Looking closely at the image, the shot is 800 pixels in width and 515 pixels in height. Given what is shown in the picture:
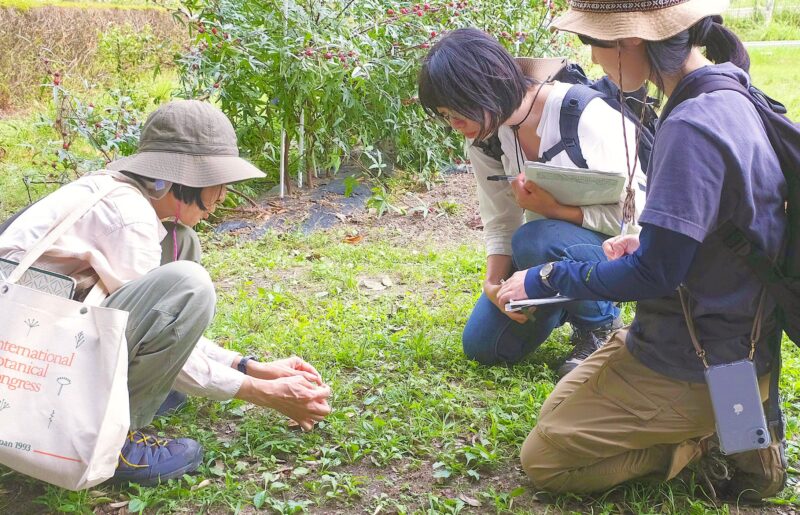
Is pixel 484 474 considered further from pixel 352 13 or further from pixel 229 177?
pixel 352 13

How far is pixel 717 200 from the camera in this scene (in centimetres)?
180

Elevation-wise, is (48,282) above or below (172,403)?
above

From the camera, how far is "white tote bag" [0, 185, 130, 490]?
190cm

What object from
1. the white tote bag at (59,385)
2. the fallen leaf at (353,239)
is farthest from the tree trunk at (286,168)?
the white tote bag at (59,385)

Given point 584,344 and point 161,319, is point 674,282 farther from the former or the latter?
point 161,319

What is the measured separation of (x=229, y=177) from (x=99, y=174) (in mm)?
354

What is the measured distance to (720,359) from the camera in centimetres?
207

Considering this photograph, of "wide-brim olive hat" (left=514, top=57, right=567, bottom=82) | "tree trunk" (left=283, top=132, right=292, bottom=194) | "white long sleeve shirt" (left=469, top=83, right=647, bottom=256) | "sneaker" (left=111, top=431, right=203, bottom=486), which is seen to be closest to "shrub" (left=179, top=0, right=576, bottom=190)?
"tree trunk" (left=283, top=132, right=292, bottom=194)

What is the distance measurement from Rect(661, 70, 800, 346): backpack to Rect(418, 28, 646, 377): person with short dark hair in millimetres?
731

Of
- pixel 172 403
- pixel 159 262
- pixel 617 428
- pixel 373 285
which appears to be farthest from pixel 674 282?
pixel 373 285

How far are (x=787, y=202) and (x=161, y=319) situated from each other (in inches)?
60.9

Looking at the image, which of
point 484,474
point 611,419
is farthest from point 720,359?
point 484,474

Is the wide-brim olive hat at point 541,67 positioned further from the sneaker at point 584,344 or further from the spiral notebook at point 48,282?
the spiral notebook at point 48,282

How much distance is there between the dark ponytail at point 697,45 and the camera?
6.36 ft
